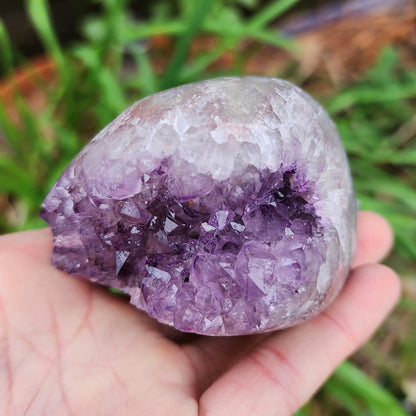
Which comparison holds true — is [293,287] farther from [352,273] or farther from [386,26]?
[386,26]

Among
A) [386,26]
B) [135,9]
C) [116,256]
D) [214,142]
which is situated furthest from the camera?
[135,9]

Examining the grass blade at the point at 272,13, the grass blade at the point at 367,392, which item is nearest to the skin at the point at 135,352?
the grass blade at the point at 367,392

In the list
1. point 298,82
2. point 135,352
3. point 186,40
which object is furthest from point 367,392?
point 298,82

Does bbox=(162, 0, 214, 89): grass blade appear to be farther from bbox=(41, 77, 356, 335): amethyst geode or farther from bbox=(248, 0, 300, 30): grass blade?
bbox=(41, 77, 356, 335): amethyst geode

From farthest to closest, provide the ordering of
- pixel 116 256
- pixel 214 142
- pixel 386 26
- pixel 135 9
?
pixel 135 9, pixel 386 26, pixel 116 256, pixel 214 142

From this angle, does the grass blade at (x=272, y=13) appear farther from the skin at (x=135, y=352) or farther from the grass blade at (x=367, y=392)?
the grass blade at (x=367, y=392)

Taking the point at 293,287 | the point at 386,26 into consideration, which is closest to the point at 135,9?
the point at 386,26

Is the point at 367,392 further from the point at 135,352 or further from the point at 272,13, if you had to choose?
the point at 272,13
